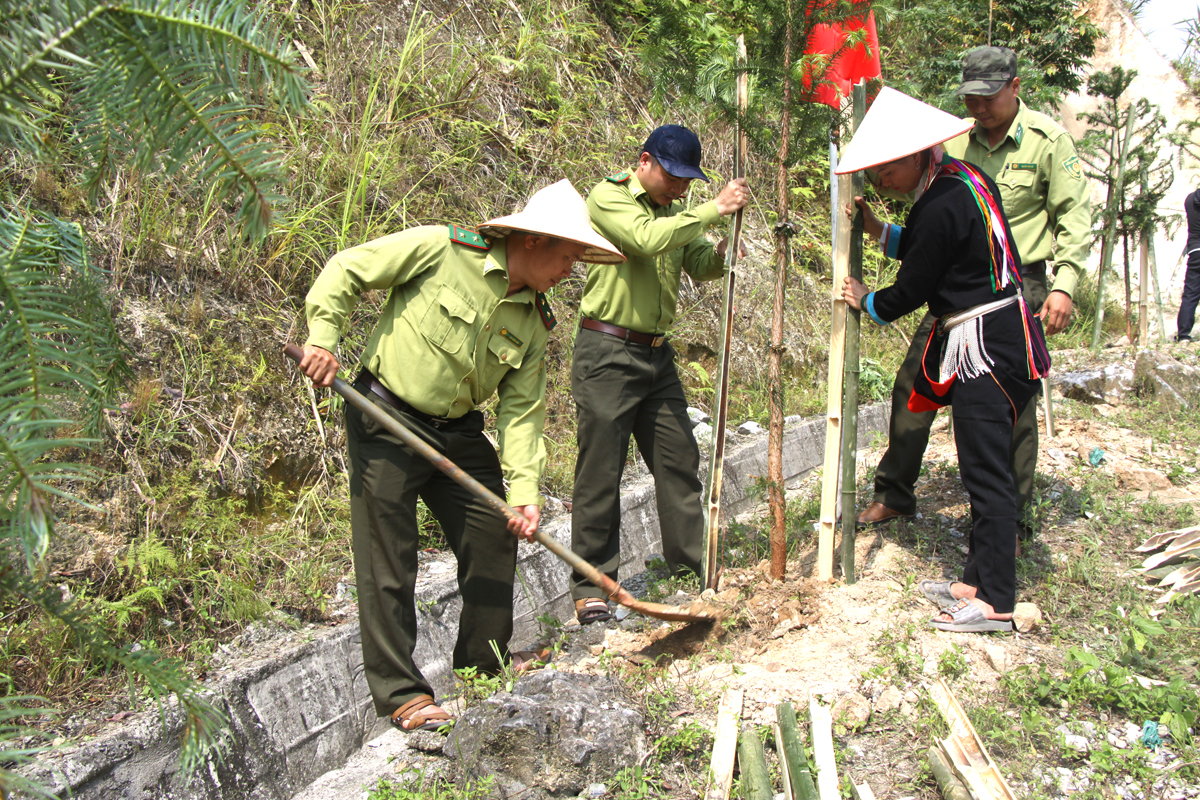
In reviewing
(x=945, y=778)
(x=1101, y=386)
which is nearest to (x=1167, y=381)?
(x=1101, y=386)

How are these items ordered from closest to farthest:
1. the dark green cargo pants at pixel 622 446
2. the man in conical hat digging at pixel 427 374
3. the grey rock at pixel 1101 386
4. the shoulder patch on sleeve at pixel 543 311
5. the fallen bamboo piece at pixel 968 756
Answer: the fallen bamboo piece at pixel 968 756 < the man in conical hat digging at pixel 427 374 < the shoulder patch on sleeve at pixel 543 311 < the dark green cargo pants at pixel 622 446 < the grey rock at pixel 1101 386

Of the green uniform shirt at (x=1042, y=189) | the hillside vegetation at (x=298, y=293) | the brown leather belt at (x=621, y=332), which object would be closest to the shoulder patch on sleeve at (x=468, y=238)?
the hillside vegetation at (x=298, y=293)

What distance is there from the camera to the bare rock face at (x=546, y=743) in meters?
2.42

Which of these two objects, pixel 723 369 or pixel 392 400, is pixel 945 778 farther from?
pixel 392 400

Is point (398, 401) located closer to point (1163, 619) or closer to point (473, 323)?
point (473, 323)

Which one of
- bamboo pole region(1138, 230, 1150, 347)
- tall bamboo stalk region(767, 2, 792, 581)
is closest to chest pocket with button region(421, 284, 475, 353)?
tall bamboo stalk region(767, 2, 792, 581)

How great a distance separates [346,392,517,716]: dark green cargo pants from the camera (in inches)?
114

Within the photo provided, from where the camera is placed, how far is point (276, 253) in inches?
173

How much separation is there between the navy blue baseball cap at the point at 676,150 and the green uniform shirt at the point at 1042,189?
5.45 feet

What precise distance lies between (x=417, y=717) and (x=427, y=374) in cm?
121

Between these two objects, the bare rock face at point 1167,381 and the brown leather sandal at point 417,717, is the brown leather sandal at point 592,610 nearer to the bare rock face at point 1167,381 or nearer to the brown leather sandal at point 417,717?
the brown leather sandal at point 417,717

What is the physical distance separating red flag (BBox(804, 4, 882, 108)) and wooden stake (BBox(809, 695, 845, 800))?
2.53 metres

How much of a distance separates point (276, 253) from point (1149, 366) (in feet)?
22.9

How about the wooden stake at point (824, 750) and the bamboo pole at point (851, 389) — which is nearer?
the wooden stake at point (824, 750)
